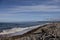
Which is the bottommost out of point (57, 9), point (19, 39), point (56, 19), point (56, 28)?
point (19, 39)

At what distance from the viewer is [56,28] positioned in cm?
327

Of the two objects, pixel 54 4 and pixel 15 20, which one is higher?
pixel 54 4

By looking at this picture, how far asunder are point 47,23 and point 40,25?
18 cm

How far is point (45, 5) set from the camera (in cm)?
330

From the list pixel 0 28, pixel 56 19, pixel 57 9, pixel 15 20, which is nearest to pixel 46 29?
pixel 56 19

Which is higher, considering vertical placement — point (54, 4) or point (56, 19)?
point (54, 4)

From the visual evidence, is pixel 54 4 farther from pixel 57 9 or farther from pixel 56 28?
pixel 56 28

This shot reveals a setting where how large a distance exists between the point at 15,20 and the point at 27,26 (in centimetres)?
33

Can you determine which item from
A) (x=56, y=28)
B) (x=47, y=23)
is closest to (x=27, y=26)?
(x=47, y=23)

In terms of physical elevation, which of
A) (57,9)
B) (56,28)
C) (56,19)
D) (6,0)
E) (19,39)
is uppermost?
(6,0)

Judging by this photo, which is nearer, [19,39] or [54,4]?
[19,39]

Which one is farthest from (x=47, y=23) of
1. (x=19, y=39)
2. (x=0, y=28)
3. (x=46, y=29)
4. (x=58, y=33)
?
(x=0, y=28)

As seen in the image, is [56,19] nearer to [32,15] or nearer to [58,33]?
[58,33]

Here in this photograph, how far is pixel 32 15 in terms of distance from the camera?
3.30 m
